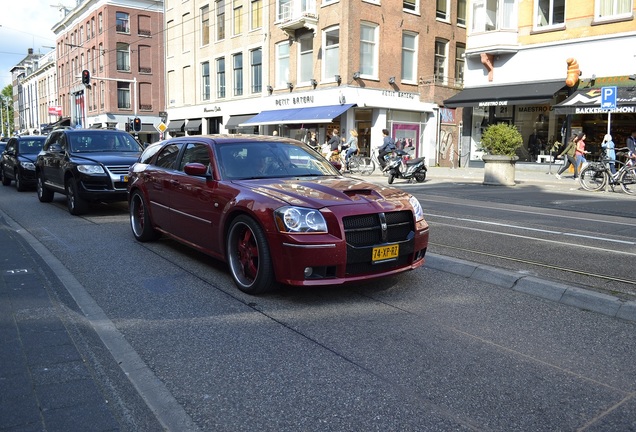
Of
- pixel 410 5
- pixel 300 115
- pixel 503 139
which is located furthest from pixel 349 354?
pixel 410 5

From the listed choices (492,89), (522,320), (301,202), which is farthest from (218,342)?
(492,89)

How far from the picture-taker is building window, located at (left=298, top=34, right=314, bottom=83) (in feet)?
101

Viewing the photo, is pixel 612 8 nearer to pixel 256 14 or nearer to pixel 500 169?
pixel 500 169

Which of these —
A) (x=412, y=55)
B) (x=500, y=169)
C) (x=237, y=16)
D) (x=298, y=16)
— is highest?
(x=237, y=16)

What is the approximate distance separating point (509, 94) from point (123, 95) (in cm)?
4300

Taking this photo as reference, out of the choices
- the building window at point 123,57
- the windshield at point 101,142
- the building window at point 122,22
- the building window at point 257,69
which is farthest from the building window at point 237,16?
the windshield at point 101,142

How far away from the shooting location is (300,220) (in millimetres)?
4918

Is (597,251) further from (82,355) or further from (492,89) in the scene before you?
(492,89)

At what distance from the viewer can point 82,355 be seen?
3945mm

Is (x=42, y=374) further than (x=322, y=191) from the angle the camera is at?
No

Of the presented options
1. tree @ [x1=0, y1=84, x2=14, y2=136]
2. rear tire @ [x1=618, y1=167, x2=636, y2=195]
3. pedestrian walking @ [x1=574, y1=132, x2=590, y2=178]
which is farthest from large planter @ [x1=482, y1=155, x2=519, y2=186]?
tree @ [x1=0, y1=84, x2=14, y2=136]

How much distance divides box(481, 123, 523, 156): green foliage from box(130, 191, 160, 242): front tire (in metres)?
13.1

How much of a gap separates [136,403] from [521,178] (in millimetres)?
19772

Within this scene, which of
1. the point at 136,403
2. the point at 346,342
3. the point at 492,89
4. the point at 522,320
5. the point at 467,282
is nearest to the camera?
the point at 136,403
